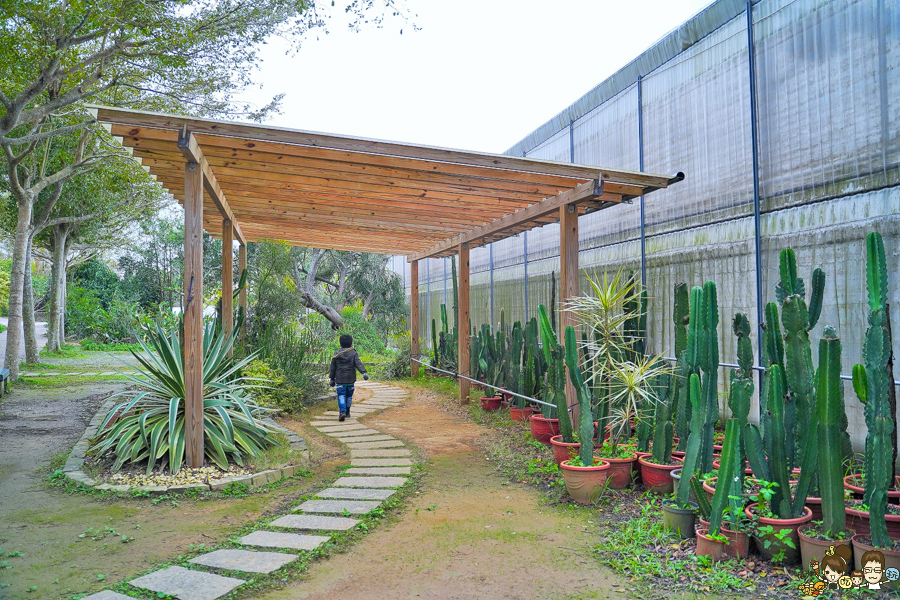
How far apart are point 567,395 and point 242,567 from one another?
3144mm

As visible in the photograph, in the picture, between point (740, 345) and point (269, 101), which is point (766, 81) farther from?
point (269, 101)

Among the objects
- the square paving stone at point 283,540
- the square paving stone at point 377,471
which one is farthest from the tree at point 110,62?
the square paving stone at point 283,540

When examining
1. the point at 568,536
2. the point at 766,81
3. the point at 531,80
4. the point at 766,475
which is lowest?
the point at 568,536

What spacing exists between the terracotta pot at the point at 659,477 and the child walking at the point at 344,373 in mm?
3835

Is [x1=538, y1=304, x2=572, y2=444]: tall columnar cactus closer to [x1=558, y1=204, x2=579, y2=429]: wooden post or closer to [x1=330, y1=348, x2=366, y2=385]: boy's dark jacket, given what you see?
[x1=558, y1=204, x2=579, y2=429]: wooden post

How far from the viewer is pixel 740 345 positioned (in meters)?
3.42

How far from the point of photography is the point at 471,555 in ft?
9.96

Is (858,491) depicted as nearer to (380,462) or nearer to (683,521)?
(683,521)

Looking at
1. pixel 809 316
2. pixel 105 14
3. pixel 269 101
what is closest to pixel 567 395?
pixel 809 316

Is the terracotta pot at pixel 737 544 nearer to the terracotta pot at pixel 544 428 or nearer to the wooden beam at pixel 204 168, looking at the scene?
the terracotta pot at pixel 544 428

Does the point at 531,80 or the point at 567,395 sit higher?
the point at 531,80

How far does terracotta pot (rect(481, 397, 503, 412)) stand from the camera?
745cm

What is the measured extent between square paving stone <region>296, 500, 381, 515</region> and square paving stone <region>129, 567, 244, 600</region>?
1.00 meters

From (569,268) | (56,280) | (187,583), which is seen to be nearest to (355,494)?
(187,583)
